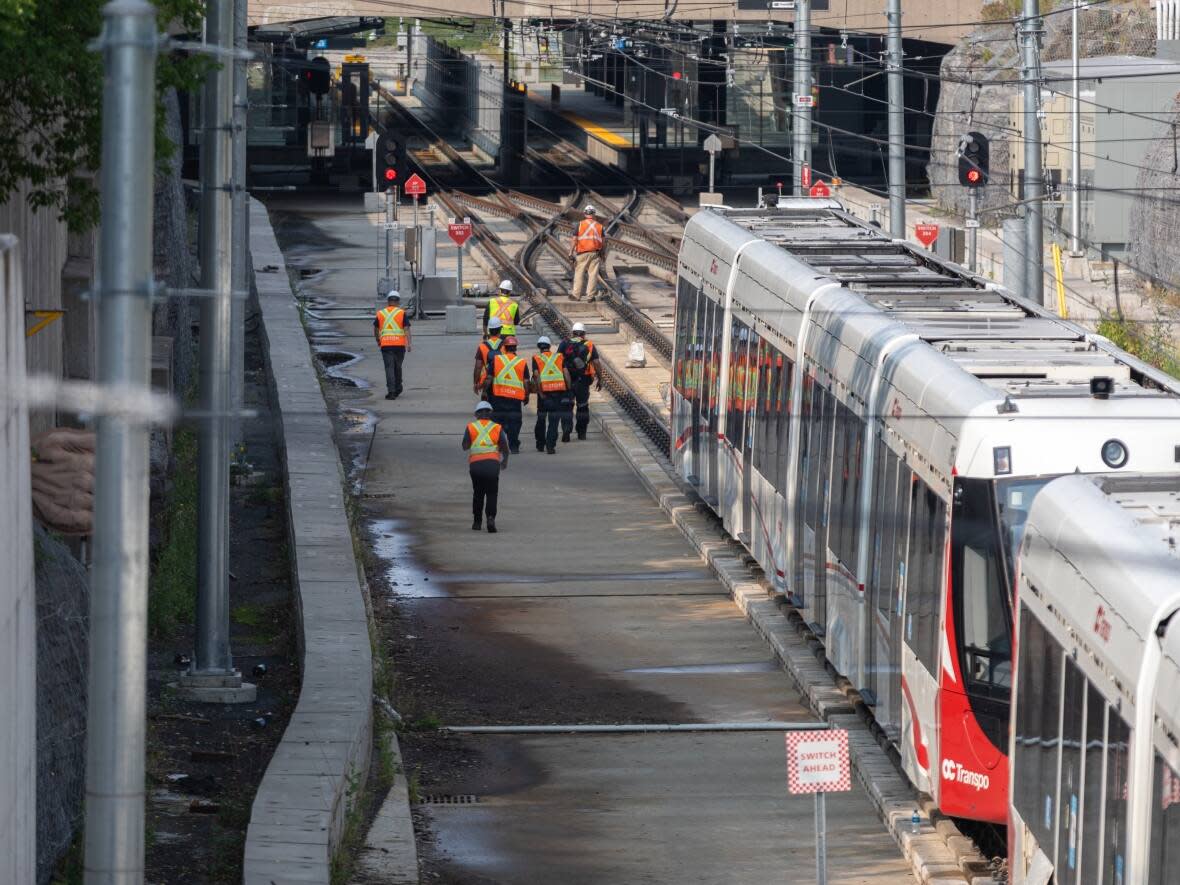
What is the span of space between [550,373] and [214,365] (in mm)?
11126

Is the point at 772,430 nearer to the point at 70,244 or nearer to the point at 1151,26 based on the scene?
the point at 70,244

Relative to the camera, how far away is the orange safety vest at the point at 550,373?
26406mm

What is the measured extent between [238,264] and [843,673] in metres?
8.15

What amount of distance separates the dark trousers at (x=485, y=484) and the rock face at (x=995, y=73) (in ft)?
103

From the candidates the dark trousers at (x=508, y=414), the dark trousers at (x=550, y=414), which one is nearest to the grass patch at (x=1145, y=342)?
the dark trousers at (x=550, y=414)

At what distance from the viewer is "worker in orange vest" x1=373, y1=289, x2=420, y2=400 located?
29.8 m

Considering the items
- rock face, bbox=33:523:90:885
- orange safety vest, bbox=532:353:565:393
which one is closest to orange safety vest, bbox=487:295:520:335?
orange safety vest, bbox=532:353:565:393

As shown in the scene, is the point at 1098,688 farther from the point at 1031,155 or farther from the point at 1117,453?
the point at 1031,155

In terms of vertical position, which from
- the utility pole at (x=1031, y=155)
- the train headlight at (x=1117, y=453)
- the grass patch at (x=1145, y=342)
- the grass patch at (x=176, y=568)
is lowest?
the grass patch at (x=176, y=568)

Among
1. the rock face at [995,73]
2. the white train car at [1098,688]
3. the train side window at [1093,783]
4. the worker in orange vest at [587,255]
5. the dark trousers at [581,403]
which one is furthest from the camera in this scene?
the rock face at [995,73]

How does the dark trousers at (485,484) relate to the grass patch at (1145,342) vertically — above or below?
below

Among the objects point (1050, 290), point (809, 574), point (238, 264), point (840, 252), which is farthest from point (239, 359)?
point (1050, 290)

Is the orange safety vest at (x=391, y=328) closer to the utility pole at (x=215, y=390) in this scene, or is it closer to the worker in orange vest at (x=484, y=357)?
the worker in orange vest at (x=484, y=357)

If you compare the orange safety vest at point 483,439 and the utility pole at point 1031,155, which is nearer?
the orange safety vest at point 483,439
